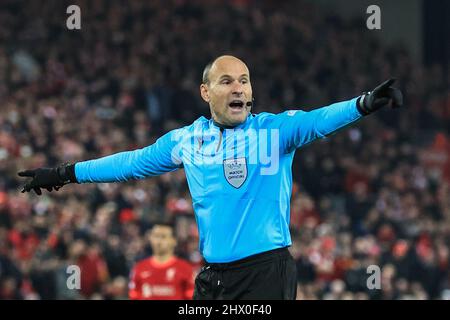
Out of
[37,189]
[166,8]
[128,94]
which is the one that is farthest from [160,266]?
[166,8]

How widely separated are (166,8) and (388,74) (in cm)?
444

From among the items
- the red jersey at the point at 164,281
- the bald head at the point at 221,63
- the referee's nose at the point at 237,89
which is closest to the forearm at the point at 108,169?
the bald head at the point at 221,63

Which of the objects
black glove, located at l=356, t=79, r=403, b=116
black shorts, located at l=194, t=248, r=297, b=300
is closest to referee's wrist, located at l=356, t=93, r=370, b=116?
black glove, located at l=356, t=79, r=403, b=116

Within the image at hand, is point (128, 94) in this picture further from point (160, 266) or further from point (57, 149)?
point (160, 266)

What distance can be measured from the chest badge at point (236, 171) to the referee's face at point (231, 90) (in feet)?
0.75

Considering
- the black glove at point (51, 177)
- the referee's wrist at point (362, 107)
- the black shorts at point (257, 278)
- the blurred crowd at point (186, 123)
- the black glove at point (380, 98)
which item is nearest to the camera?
the black glove at point (380, 98)

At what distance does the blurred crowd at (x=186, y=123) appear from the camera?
12984 mm

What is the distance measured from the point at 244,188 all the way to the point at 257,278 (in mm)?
452

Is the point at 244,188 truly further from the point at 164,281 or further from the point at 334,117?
the point at 164,281

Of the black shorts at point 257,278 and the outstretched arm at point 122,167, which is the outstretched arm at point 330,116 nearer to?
the black shorts at point 257,278

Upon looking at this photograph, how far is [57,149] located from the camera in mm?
14227

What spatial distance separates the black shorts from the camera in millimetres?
5461

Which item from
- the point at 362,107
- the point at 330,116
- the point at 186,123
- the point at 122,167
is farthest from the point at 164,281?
the point at 186,123

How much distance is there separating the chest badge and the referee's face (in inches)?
9.0
